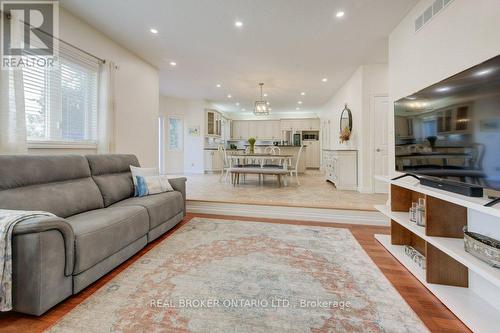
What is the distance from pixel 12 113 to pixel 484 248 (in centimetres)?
398

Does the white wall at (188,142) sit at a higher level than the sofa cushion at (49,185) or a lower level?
higher

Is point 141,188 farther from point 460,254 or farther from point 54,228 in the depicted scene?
point 460,254

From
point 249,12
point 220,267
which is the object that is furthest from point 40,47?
point 220,267

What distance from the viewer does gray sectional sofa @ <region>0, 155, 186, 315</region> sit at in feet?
4.09

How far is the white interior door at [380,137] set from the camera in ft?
14.3

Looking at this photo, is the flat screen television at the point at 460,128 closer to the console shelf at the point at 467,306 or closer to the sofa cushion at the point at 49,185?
the console shelf at the point at 467,306

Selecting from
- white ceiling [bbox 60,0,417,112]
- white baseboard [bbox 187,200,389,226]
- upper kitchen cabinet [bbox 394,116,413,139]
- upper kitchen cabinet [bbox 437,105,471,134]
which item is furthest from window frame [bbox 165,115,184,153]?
upper kitchen cabinet [bbox 437,105,471,134]

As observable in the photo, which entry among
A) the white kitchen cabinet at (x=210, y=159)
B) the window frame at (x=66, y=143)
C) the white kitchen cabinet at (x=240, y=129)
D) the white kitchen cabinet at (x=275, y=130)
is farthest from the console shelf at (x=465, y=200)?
the white kitchen cabinet at (x=240, y=129)

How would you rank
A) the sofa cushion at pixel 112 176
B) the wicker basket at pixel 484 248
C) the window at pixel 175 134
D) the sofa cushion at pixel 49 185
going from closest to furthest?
the wicker basket at pixel 484 248, the sofa cushion at pixel 49 185, the sofa cushion at pixel 112 176, the window at pixel 175 134

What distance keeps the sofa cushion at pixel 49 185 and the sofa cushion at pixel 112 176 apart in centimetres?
8

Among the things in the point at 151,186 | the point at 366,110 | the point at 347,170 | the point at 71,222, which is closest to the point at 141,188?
the point at 151,186

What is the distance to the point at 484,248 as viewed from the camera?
123cm

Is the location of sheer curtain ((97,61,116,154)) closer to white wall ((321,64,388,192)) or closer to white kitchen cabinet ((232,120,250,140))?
white wall ((321,64,388,192))

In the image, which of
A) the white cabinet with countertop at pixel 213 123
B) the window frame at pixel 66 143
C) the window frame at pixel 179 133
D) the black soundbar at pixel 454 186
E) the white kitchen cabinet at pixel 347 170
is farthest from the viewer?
the white cabinet with countertop at pixel 213 123
